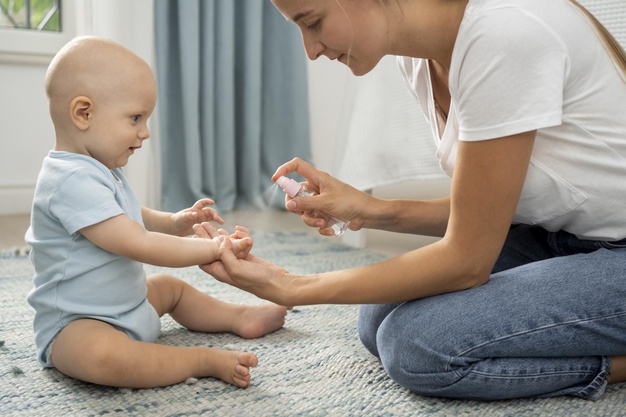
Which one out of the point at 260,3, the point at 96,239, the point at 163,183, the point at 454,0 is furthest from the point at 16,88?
the point at 454,0

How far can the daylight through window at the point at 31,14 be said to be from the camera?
8.65ft

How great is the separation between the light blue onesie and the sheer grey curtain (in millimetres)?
1442

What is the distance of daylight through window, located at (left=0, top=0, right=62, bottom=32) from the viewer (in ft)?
8.65

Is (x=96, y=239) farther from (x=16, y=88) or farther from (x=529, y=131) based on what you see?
(x=16, y=88)

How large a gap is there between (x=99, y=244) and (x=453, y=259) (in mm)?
489

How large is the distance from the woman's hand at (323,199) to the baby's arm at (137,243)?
0.57ft

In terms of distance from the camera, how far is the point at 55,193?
101 centimetres

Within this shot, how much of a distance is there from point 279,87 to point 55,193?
1822 mm

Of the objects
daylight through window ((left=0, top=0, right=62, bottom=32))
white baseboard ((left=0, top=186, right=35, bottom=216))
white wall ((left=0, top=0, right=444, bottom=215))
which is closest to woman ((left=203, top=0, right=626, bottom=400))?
white wall ((left=0, top=0, right=444, bottom=215))

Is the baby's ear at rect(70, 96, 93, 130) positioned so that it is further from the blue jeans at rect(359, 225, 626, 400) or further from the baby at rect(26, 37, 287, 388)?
the blue jeans at rect(359, 225, 626, 400)

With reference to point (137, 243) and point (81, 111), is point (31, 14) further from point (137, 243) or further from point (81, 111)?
point (137, 243)

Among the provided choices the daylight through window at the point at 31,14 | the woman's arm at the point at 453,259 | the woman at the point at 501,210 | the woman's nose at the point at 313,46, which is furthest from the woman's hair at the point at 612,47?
the daylight through window at the point at 31,14

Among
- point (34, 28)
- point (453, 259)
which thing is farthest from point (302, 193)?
point (34, 28)

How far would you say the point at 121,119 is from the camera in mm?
1043
